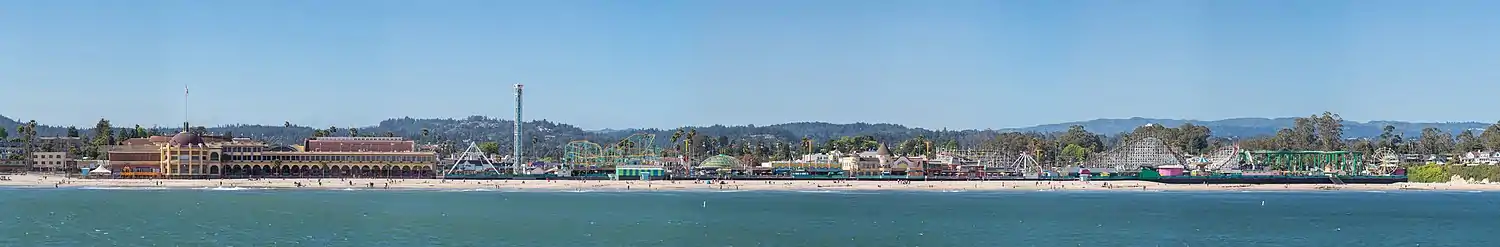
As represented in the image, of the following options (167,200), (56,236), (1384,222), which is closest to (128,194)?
(167,200)

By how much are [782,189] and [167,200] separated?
151 ft

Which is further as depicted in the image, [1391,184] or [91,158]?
[91,158]

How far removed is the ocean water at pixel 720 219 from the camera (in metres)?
58.1

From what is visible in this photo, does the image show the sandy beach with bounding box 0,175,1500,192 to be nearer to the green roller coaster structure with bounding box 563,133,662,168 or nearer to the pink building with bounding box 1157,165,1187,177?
the pink building with bounding box 1157,165,1187,177

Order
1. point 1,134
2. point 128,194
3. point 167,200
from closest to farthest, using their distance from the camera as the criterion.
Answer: point 167,200 → point 128,194 → point 1,134

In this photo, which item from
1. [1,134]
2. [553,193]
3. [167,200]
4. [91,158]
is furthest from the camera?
[1,134]

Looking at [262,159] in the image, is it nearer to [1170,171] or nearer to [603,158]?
[603,158]

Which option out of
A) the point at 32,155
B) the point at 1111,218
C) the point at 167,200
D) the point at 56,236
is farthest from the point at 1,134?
the point at 1111,218

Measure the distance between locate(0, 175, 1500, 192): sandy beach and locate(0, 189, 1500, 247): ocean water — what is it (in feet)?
34.1

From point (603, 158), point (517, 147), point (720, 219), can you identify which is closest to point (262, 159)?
point (517, 147)

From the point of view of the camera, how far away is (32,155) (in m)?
153

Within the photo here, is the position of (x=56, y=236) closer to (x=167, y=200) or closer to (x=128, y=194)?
(x=167, y=200)

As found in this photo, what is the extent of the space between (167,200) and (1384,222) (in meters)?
69.6

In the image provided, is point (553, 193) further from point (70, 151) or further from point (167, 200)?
point (70, 151)
